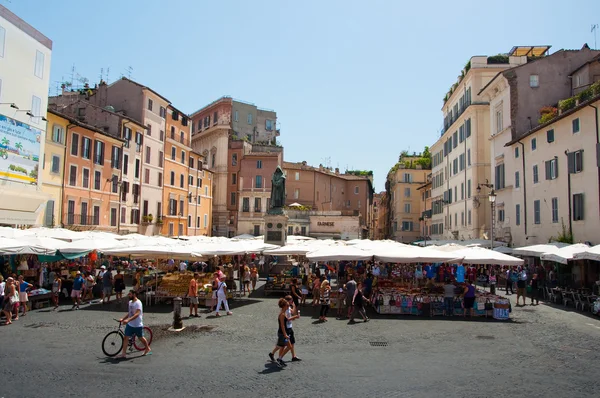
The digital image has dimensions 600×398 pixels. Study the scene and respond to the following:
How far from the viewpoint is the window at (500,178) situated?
37.4 metres

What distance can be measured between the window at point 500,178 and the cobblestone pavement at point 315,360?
20.9m

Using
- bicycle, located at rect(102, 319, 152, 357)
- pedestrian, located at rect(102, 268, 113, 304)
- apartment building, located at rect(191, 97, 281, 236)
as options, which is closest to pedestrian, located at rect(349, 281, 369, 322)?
bicycle, located at rect(102, 319, 152, 357)

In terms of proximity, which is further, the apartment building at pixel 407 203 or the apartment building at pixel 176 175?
the apartment building at pixel 407 203

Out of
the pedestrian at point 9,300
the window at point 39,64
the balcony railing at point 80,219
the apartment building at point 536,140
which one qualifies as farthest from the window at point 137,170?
the pedestrian at point 9,300

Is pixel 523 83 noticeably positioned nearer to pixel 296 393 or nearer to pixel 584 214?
pixel 584 214

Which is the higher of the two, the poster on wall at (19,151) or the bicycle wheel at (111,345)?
the poster on wall at (19,151)

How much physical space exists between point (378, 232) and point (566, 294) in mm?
95687

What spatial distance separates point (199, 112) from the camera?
2805 inches

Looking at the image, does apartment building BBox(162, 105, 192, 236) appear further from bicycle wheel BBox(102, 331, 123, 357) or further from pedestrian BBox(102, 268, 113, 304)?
bicycle wheel BBox(102, 331, 123, 357)

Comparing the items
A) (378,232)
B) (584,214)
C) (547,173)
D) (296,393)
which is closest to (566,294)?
(584,214)

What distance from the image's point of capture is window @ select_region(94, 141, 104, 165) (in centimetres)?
4056

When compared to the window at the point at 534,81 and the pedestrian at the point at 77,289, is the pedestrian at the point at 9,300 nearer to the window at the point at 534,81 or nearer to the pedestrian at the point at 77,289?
the pedestrian at the point at 77,289

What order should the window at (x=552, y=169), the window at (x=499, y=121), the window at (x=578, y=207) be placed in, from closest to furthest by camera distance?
the window at (x=578, y=207), the window at (x=552, y=169), the window at (x=499, y=121)

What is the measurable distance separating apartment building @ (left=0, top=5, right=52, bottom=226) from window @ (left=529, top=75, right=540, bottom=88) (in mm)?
33371
